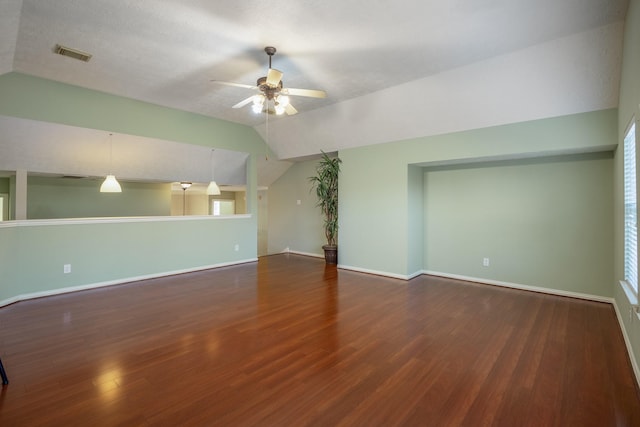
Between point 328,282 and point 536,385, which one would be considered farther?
point 328,282

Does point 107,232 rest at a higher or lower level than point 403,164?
lower

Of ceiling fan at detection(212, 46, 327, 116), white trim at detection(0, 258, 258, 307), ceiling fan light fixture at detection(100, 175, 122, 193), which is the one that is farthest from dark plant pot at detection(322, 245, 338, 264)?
ceiling fan light fixture at detection(100, 175, 122, 193)

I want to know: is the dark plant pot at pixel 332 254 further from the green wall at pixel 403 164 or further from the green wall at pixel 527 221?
the green wall at pixel 527 221

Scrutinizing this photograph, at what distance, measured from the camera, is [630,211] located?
273 cm

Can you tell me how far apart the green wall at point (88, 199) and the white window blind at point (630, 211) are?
8.29m

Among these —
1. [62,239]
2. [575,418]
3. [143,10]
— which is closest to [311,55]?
[143,10]

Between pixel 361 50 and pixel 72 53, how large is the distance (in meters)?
3.13

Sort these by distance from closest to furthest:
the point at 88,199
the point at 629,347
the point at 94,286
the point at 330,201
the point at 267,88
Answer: the point at 629,347 < the point at 267,88 < the point at 94,286 < the point at 330,201 < the point at 88,199

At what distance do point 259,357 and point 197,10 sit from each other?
116 inches

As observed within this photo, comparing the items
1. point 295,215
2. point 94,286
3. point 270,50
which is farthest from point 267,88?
point 295,215

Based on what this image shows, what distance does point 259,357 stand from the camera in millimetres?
2504

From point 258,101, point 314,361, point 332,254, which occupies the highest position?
point 258,101

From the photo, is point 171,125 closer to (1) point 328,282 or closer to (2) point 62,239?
(2) point 62,239

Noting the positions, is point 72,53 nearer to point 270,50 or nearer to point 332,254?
point 270,50
